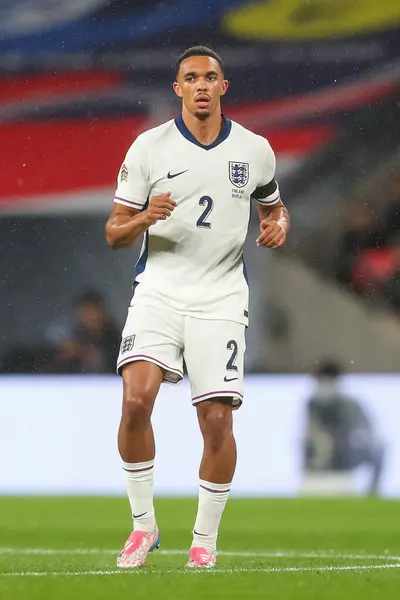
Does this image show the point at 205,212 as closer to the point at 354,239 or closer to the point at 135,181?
the point at 135,181

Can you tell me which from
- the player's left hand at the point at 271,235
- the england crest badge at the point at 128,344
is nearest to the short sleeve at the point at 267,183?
the player's left hand at the point at 271,235

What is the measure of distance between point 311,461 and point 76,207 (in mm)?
4329

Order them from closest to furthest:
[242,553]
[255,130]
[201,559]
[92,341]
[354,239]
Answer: [201,559], [242,553], [92,341], [354,239], [255,130]

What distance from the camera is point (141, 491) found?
487 cm

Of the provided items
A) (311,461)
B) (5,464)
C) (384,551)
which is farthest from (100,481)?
(384,551)

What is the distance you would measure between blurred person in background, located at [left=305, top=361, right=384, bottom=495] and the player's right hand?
20.3 feet

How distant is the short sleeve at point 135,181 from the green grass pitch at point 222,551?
1.33 metres

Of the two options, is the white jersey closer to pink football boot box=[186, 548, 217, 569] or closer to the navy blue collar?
the navy blue collar

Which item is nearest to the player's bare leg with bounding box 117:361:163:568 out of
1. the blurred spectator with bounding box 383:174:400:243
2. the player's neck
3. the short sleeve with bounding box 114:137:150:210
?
the short sleeve with bounding box 114:137:150:210

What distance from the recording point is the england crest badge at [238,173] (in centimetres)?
510

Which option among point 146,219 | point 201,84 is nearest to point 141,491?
point 146,219

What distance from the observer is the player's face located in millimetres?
5047

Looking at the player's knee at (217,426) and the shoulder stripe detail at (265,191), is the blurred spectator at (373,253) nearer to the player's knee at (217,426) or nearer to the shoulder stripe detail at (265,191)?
the shoulder stripe detail at (265,191)

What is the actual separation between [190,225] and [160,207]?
1.05 feet
